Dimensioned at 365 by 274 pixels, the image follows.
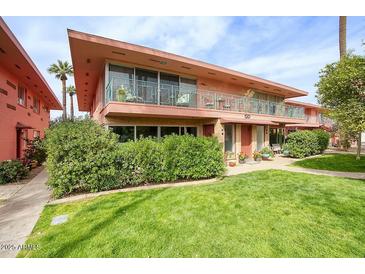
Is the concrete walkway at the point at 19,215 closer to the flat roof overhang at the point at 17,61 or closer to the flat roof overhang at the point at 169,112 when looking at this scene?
the flat roof overhang at the point at 169,112

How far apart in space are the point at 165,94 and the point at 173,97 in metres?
0.58

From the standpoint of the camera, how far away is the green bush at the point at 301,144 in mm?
17141

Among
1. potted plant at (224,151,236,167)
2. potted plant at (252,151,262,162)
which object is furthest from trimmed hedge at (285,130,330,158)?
potted plant at (224,151,236,167)

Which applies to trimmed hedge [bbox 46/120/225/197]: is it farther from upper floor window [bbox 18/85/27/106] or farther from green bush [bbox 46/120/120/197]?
upper floor window [bbox 18/85/27/106]

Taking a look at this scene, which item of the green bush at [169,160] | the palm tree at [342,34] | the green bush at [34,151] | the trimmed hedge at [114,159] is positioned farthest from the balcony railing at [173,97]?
the green bush at [34,151]

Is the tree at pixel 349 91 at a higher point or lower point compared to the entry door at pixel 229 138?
higher

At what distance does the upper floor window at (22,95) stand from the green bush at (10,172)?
6798 millimetres

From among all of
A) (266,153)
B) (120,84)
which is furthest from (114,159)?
(266,153)

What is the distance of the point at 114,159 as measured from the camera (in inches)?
294

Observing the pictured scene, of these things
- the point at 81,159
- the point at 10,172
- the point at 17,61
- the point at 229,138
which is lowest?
the point at 10,172

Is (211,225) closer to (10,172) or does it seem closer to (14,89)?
(10,172)

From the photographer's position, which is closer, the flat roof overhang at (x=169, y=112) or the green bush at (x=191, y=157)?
the green bush at (x=191, y=157)

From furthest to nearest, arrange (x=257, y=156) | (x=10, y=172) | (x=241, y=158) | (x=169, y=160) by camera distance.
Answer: (x=257, y=156), (x=241, y=158), (x=10, y=172), (x=169, y=160)
